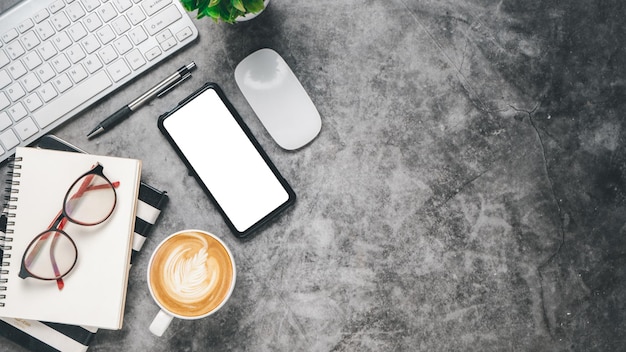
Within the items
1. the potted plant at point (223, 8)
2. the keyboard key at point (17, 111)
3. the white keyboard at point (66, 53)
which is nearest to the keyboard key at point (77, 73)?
the white keyboard at point (66, 53)

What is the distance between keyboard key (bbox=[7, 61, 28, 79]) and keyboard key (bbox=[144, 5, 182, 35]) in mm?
232

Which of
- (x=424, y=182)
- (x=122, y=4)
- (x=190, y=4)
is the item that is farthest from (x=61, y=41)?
(x=424, y=182)

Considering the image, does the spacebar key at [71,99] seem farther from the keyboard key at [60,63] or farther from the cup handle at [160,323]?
the cup handle at [160,323]

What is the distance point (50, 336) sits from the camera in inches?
39.0

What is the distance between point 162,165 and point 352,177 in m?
0.36

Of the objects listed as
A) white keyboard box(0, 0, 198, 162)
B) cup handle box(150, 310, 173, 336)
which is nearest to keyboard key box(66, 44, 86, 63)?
white keyboard box(0, 0, 198, 162)

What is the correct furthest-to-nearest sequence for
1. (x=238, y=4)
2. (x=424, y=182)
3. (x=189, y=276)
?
(x=424, y=182) → (x=189, y=276) → (x=238, y=4)

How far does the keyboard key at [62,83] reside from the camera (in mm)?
995

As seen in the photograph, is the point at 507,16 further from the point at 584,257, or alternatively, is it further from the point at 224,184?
the point at 224,184

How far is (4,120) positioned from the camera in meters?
0.99

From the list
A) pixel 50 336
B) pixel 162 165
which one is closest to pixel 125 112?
pixel 162 165

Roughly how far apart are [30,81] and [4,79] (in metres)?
0.05

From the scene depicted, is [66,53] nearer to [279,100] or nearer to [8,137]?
[8,137]

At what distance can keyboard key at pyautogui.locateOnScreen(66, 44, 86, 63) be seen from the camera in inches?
39.2
